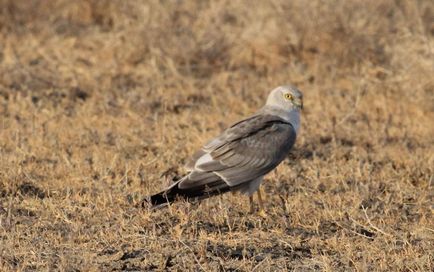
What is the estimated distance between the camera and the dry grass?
616cm

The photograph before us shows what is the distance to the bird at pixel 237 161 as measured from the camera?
6695 mm

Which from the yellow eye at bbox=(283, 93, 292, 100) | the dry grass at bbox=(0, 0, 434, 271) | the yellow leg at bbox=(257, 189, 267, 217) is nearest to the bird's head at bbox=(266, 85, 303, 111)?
the yellow eye at bbox=(283, 93, 292, 100)

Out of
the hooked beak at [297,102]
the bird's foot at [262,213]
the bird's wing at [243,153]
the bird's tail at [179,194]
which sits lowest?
the bird's foot at [262,213]

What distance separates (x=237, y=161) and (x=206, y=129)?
2699 millimetres

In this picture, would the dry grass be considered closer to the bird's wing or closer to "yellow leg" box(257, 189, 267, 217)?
"yellow leg" box(257, 189, 267, 217)

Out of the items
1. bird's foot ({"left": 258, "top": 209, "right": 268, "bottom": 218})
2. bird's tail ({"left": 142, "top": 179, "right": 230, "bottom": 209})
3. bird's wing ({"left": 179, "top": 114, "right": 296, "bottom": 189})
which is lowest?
bird's foot ({"left": 258, "top": 209, "right": 268, "bottom": 218})

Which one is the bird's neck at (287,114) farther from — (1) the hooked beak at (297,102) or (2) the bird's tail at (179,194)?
(2) the bird's tail at (179,194)

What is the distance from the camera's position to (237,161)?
7016mm

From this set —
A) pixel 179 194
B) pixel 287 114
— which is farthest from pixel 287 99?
pixel 179 194

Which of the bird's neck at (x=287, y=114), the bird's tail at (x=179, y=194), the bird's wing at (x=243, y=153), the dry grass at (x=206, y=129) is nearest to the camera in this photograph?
the dry grass at (x=206, y=129)

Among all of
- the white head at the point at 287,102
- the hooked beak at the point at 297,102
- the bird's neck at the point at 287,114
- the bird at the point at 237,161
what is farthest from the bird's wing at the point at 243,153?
the hooked beak at the point at 297,102

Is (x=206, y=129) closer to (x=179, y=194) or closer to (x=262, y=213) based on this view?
(x=262, y=213)

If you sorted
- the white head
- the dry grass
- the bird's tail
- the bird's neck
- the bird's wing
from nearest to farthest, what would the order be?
the dry grass
the bird's tail
the bird's wing
the bird's neck
the white head

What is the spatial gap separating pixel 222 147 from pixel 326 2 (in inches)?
195
